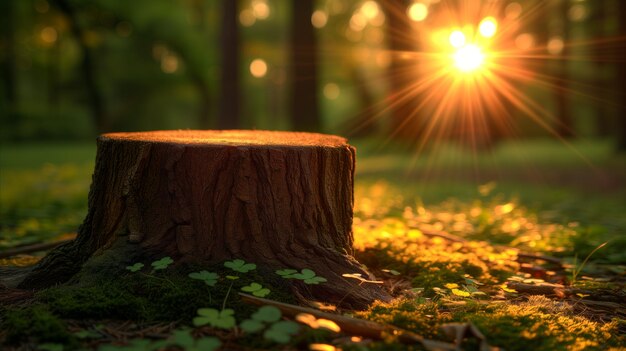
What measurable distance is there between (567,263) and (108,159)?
3.18 meters

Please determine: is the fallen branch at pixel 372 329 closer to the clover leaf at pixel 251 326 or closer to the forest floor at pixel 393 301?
the forest floor at pixel 393 301

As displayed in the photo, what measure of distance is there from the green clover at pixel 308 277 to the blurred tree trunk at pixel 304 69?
512 inches

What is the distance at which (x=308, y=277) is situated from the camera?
2826 mm

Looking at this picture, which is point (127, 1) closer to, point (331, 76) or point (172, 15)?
point (172, 15)

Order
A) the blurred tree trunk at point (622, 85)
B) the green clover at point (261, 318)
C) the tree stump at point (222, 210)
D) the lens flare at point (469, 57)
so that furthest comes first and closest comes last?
the blurred tree trunk at point (622, 85)
the lens flare at point (469, 57)
the tree stump at point (222, 210)
the green clover at point (261, 318)

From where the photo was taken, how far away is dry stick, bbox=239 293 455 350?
92.8 inches

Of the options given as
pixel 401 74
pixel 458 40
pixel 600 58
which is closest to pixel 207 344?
pixel 401 74

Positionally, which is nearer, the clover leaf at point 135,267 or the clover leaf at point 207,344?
the clover leaf at point 207,344

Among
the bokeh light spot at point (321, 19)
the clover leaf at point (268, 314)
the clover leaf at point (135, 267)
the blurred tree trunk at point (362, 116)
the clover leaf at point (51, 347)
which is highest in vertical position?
the bokeh light spot at point (321, 19)

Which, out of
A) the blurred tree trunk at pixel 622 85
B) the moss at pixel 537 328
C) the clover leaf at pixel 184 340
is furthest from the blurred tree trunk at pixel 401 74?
the clover leaf at pixel 184 340

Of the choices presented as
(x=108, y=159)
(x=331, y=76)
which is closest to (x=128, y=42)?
(x=331, y=76)

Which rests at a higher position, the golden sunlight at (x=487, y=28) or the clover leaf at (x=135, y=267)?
the golden sunlight at (x=487, y=28)

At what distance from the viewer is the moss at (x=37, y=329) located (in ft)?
7.50

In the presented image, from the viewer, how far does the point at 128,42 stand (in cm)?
2894
